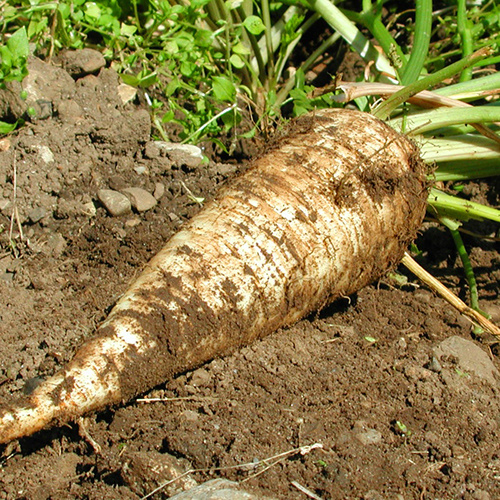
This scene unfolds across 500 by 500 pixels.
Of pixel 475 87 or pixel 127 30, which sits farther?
pixel 127 30

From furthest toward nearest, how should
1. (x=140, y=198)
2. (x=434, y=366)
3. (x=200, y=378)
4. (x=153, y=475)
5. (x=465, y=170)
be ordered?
1. (x=465, y=170)
2. (x=140, y=198)
3. (x=434, y=366)
4. (x=200, y=378)
5. (x=153, y=475)

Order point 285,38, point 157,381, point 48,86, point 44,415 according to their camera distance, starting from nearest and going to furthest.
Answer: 1. point 44,415
2. point 157,381
3. point 48,86
4. point 285,38

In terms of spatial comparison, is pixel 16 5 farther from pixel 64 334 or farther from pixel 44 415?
pixel 44 415

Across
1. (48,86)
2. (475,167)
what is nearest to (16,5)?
(48,86)

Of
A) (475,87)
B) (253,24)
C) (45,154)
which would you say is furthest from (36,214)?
(475,87)

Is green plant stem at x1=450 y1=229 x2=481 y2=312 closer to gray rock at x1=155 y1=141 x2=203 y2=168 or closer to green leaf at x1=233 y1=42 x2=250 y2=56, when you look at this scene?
gray rock at x1=155 y1=141 x2=203 y2=168

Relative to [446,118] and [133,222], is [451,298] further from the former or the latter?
[133,222]

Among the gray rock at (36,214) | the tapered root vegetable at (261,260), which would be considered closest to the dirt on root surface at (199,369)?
the gray rock at (36,214)
